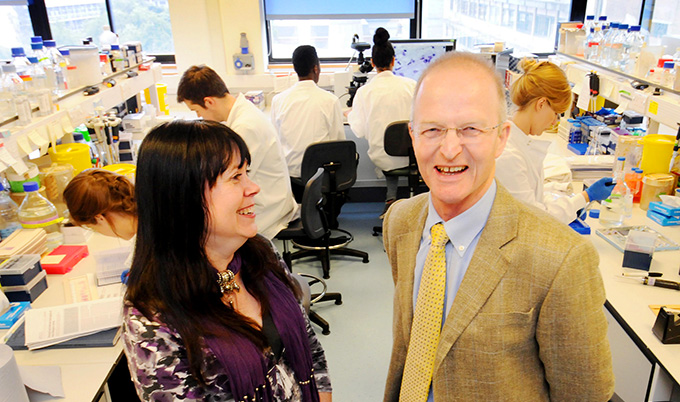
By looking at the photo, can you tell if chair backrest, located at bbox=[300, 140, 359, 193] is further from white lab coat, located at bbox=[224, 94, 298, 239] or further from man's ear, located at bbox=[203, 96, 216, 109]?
man's ear, located at bbox=[203, 96, 216, 109]

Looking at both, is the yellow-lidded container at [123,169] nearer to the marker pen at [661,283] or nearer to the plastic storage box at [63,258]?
the plastic storage box at [63,258]

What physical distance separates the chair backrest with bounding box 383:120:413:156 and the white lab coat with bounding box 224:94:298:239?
969mm

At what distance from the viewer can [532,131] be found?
2105 millimetres

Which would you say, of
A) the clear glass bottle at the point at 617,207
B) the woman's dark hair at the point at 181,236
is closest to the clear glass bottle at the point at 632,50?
the clear glass bottle at the point at 617,207

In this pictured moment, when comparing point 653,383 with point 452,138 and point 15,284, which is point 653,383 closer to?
point 452,138

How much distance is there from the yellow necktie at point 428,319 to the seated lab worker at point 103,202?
128 centimetres

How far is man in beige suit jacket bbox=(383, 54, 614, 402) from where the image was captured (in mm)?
930

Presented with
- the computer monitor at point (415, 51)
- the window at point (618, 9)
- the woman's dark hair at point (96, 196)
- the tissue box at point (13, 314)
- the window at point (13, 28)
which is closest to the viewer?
the tissue box at point (13, 314)

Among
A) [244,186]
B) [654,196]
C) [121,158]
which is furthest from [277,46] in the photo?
[244,186]

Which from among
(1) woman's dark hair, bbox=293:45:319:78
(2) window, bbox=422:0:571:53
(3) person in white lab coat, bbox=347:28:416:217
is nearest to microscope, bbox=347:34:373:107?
(3) person in white lab coat, bbox=347:28:416:217

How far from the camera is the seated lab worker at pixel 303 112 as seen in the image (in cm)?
367

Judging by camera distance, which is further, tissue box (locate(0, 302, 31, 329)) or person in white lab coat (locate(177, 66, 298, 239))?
person in white lab coat (locate(177, 66, 298, 239))

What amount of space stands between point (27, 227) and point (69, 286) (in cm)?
47

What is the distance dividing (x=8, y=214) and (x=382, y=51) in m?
2.81
